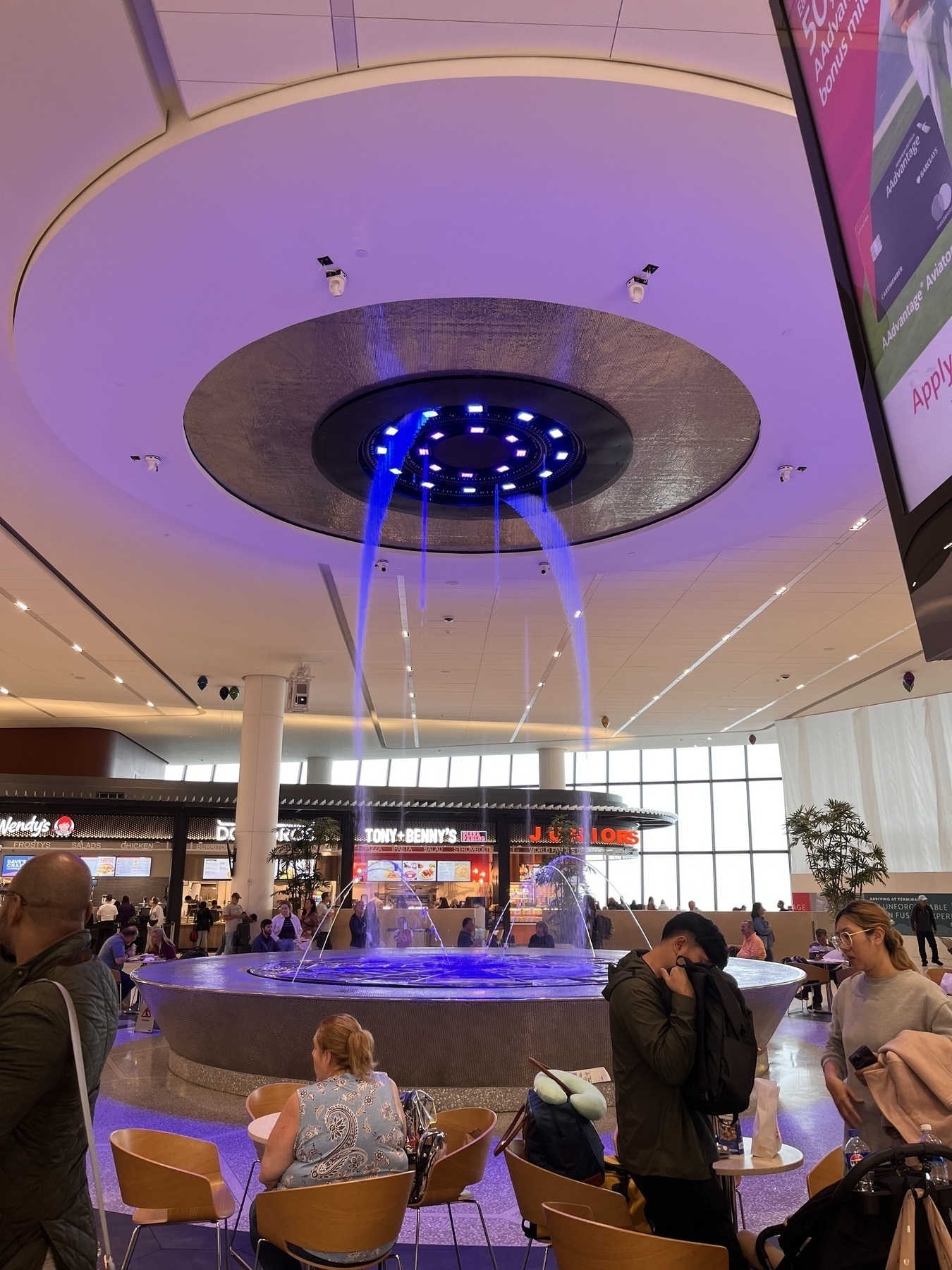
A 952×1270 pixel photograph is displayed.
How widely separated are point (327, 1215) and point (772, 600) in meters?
11.6

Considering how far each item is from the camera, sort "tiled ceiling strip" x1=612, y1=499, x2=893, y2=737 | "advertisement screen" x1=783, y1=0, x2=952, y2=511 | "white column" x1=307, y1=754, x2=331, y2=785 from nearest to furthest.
→ "advertisement screen" x1=783, y1=0, x2=952, y2=511
"tiled ceiling strip" x1=612, y1=499, x2=893, y2=737
"white column" x1=307, y1=754, x2=331, y2=785

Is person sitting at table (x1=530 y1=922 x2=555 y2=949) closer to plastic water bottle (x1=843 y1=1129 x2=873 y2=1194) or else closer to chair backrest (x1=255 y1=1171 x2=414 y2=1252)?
chair backrest (x1=255 y1=1171 x2=414 y2=1252)

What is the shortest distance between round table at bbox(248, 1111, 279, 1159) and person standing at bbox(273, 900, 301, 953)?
959 centimetres

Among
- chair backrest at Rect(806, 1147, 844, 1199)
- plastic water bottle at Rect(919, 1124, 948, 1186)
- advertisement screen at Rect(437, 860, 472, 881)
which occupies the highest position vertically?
advertisement screen at Rect(437, 860, 472, 881)

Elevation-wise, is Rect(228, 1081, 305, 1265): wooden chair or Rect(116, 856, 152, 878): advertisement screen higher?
Rect(116, 856, 152, 878): advertisement screen

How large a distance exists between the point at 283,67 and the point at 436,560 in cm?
719

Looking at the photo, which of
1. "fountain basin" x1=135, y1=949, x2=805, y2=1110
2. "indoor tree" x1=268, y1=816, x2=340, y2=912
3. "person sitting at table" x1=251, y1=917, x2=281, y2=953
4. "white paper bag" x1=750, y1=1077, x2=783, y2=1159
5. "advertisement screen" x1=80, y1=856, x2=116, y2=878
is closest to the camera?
"white paper bag" x1=750, y1=1077, x2=783, y2=1159

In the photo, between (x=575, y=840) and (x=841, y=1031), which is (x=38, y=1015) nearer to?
(x=841, y=1031)

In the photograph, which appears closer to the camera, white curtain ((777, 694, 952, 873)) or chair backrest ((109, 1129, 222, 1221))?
chair backrest ((109, 1129, 222, 1221))

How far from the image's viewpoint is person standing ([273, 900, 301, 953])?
45.9 feet

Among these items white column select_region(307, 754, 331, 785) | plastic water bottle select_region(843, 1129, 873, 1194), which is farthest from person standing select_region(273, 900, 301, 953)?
white column select_region(307, 754, 331, 785)

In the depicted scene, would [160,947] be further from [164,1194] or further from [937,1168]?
[937,1168]

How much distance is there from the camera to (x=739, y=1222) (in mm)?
4441

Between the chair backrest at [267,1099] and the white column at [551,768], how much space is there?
2178 cm
